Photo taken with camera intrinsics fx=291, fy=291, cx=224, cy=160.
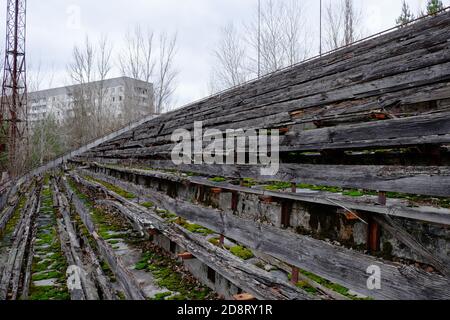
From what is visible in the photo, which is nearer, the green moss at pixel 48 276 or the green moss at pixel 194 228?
the green moss at pixel 194 228

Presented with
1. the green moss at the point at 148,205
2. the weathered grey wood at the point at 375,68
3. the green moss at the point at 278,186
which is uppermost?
the weathered grey wood at the point at 375,68

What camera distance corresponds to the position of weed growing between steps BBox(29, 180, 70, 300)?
3059mm

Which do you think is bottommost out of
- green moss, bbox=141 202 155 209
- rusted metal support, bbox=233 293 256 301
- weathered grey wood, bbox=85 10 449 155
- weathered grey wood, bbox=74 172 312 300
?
rusted metal support, bbox=233 293 256 301

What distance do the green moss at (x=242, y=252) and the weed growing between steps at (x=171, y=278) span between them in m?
0.40

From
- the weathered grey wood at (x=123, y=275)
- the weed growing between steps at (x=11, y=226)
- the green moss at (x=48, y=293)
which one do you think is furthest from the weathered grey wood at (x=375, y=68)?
the weed growing between steps at (x=11, y=226)

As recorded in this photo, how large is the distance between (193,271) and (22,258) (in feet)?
8.61

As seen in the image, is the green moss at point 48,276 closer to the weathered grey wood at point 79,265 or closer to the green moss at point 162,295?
the weathered grey wood at point 79,265

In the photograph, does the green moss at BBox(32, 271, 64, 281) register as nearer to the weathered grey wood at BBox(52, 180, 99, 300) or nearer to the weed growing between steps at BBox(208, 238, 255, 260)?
the weathered grey wood at BBox(52, 180, 99, 300)

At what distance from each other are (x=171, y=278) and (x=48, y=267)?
199 centimetres

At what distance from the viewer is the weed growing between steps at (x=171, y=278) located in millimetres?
2568

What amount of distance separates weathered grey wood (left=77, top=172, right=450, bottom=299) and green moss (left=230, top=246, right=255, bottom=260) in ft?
0.49

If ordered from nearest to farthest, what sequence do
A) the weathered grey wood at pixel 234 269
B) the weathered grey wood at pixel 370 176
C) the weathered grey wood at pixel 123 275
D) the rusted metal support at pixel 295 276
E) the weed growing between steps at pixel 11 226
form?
the weathered grey wood at pixel 370 176, the weathered grey wood at pixel 234 269, the rusted metal support at pixel 295 276, the weathered grey wood at pixel 123 275, the weed growing between steps at pixel 11 226

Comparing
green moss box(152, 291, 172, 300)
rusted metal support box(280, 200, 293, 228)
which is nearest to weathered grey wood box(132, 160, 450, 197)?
rusted metal support box(280, 200, 293, 228)

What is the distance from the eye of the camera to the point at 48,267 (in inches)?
150
